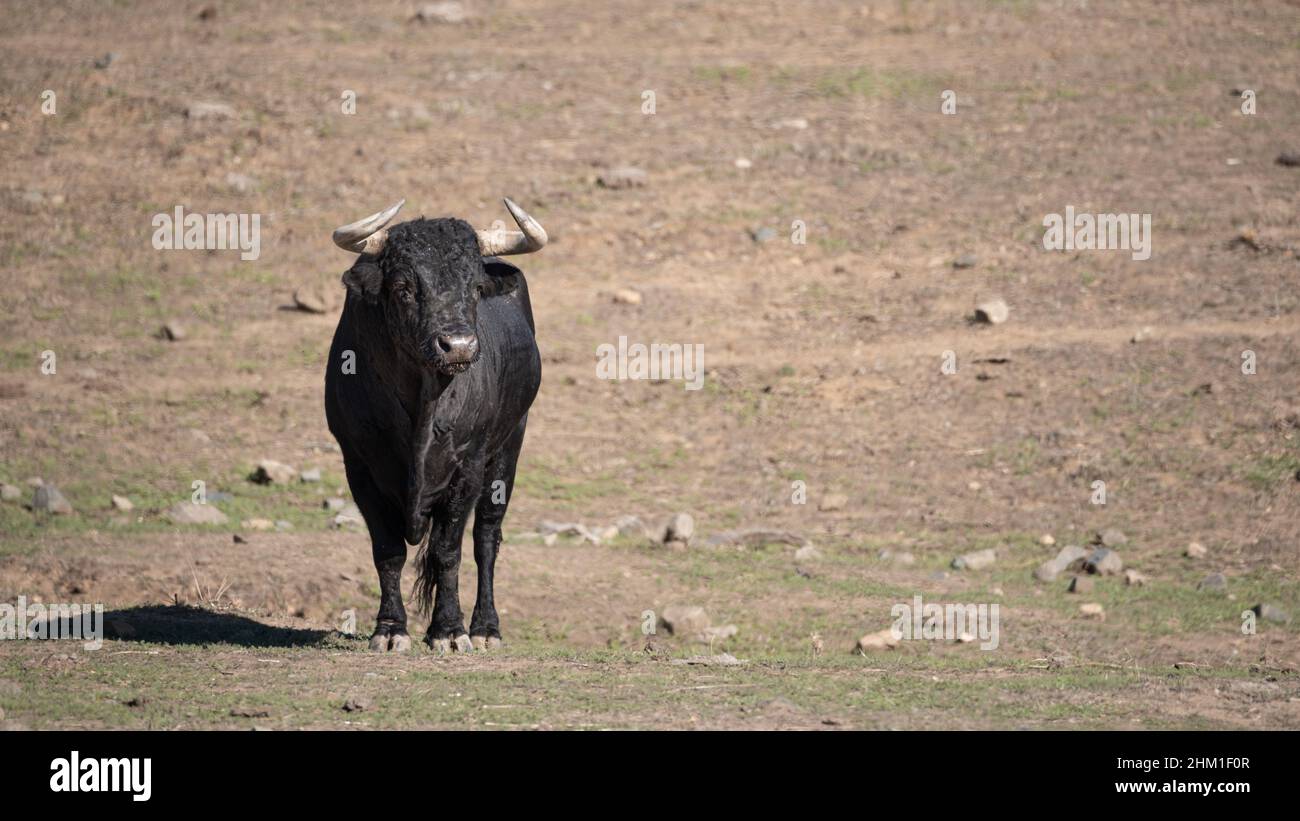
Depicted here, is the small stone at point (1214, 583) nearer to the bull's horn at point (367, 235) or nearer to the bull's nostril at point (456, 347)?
the bull's nostril at point (456, 347)

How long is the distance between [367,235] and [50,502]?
24.8 ft

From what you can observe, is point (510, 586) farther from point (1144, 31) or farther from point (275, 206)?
point (1144, 31)

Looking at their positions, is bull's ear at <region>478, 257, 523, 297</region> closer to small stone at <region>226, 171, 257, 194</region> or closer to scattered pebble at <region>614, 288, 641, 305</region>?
scattered pebble at <region>614, 288, 641, 305</region>

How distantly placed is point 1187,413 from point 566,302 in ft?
26.8

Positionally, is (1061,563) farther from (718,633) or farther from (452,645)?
(452,645)

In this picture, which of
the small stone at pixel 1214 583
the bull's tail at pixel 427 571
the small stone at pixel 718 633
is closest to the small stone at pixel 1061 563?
the small stone at pixel 1214 583

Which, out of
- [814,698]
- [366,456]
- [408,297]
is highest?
[408,297]

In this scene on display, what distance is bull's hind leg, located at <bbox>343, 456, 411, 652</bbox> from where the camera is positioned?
10828 millimetres

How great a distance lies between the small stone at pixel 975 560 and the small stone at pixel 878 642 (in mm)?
2946

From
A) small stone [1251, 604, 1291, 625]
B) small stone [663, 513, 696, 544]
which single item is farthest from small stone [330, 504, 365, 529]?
small stone [1251, 604, 1291, 625]

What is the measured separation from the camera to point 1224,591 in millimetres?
15273

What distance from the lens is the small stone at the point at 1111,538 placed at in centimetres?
1658

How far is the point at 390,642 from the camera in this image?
35.3 feet

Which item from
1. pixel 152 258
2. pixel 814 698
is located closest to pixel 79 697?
pixel 814 698
